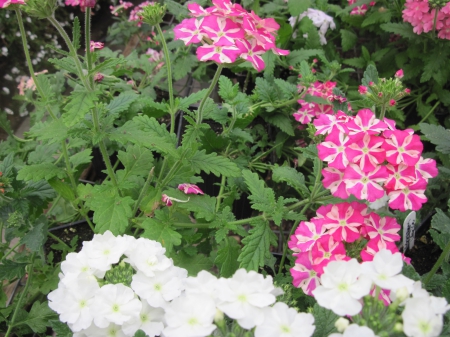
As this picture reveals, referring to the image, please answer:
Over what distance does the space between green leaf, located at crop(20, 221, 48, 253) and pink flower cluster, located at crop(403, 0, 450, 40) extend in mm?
1982

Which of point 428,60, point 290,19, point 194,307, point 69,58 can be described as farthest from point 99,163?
point 428,60

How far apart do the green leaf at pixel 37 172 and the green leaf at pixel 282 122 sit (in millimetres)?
1072

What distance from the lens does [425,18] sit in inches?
86.5

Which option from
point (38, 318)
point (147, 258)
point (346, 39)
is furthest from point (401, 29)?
point (38, 318)

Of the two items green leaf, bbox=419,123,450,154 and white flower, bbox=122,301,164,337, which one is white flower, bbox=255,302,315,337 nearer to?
white flower, bbox=122,301,164,337

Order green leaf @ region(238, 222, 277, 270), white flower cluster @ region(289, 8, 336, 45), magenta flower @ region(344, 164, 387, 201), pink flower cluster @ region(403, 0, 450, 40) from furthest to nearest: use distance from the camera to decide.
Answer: white flower cluster @ region(289, 8, 336, 45) → pink flower cluster @ region(403, 0, 450, 40) → green leaf @ region(238, 222, 277, 270) → magenta flower @ region(344, 164, 387, 201)

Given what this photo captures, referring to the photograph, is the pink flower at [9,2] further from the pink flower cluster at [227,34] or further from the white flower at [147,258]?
the white flower at [147,258]

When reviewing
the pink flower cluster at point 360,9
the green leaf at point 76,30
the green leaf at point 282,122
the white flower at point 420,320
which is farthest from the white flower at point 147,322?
the pink flower cluster at point 360,9

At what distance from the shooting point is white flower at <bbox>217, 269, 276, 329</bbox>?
2.70ft

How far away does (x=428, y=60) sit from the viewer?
239cm

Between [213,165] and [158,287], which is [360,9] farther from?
[158,287]

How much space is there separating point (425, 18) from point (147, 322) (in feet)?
6.67

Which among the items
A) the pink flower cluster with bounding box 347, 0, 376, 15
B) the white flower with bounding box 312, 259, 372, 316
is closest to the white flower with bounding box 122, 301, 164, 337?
the white flower with bounding box 312, 259, 372, 316

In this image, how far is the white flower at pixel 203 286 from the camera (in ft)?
2.92
